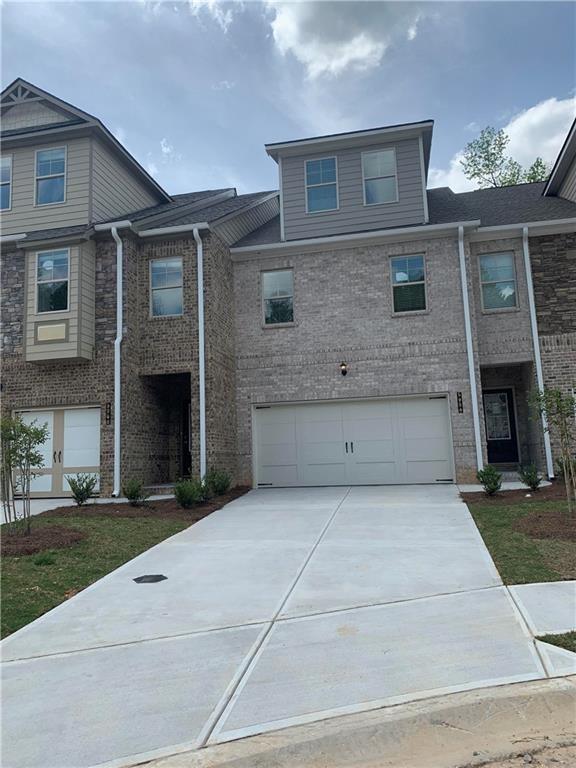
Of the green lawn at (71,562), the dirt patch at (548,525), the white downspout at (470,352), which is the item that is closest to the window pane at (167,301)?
the green lawn at (71,562)

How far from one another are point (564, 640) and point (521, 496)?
22.7ft

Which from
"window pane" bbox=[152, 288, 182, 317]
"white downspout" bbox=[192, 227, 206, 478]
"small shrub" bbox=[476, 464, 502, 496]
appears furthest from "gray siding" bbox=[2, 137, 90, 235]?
"small shrub" bbox=[476, 464, 502, 496]

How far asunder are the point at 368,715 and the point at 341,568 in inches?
125

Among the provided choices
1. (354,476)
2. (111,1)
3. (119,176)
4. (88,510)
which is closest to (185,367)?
(88,510)

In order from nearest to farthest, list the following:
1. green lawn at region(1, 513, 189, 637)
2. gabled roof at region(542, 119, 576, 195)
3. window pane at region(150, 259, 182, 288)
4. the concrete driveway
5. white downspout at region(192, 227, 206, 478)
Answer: the concrete driveway, green lawn at region(1, 513, 189, 637), white downspout at region(192, 227, 206, 478), gabled roof at region(542, 119, 576, 195), window pane at region(150, 259, 182, 288)

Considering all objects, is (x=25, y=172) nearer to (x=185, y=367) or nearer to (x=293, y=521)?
(x=185, y=367)

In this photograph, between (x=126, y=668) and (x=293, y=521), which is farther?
(x=293, y=521)

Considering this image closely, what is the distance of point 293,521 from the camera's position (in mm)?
9102

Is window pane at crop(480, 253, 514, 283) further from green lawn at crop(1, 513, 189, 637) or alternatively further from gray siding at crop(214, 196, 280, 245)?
green lawn at crop(1, 513, 189, 637)

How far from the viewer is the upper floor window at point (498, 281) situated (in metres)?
13.6

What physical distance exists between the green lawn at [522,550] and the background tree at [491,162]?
67.4 ft

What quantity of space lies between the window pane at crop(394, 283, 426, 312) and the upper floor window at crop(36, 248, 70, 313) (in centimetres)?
773

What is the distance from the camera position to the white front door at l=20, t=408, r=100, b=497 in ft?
40.5

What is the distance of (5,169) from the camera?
13.8 m
